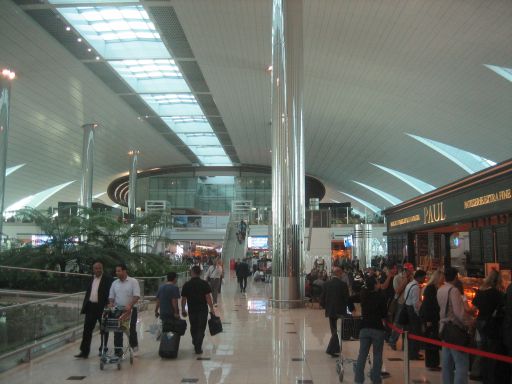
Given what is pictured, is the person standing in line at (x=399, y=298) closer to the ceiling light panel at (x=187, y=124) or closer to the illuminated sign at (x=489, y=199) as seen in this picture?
the illuminated sign at (x=489, y=199)

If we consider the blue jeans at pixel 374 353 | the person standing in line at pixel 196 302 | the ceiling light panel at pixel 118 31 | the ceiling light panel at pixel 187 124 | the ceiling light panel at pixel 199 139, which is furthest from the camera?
the ceiling light panel at pixel 199 139

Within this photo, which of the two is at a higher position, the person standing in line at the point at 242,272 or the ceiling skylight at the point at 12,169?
the ceiling skylight at the point at 12,169

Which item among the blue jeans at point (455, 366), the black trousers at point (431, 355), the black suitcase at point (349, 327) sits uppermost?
the black suitcase at point (349, 327)

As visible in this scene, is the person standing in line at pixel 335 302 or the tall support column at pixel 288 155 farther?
the tall support column at pixel 288 155

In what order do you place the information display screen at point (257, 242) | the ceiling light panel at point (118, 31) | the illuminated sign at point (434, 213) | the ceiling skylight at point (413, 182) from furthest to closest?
the ceiling skylight at point (413, 182) → the information display screen at point (257, 242) → the ceiling light panel at point (118, 31) → the illuminated sign at point (434, 213)

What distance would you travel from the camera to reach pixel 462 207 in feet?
36.3

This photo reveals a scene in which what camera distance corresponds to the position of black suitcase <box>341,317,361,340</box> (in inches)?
271

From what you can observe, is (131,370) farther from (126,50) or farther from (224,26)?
(126,50)

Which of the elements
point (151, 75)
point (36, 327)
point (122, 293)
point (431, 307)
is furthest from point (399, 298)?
point (151, 75)

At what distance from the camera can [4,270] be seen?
1427 cm

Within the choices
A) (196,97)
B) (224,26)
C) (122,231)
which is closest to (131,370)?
(122,231)

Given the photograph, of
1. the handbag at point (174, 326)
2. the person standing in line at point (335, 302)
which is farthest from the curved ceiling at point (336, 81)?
the handbag at point (174, 326)

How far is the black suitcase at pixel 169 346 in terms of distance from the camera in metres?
7.81

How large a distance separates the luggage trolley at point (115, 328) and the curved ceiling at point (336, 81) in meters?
11.9
